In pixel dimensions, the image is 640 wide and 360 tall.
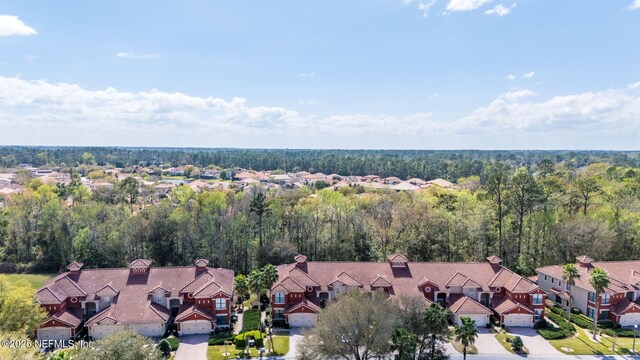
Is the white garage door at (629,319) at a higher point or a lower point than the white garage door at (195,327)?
higher

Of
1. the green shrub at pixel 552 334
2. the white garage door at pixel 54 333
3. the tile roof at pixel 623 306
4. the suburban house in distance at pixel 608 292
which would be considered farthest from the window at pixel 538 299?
the white garage door at pixel 54 333

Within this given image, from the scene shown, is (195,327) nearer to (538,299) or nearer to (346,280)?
(346,280)

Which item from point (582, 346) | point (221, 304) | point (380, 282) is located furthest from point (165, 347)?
point (582, 346)

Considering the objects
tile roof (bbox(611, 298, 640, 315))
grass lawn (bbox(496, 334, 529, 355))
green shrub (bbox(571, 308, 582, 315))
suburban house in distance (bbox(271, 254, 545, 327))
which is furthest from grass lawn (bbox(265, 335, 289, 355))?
tile roof (bbox(611, 298, 640, 315))

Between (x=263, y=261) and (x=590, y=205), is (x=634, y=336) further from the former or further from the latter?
(x=263, y=261)

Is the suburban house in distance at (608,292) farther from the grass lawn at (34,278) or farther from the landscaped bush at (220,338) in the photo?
the grass lawn at (34,278)

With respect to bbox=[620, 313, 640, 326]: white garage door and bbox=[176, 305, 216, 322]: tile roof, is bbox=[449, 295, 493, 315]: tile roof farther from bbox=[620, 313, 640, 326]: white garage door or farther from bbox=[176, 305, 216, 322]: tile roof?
bbox=[176, 305, 216, 322]: tile roof

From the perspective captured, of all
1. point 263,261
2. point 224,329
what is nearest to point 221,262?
point 263,261
